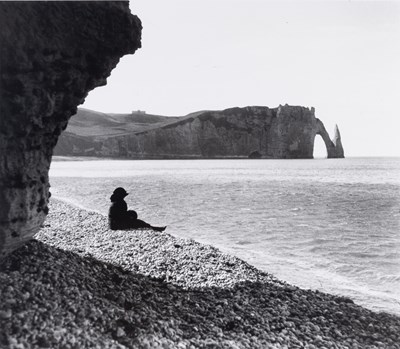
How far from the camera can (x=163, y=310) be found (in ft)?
25.7

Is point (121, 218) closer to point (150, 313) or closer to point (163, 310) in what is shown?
point (163, 310)

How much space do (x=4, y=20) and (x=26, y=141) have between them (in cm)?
216

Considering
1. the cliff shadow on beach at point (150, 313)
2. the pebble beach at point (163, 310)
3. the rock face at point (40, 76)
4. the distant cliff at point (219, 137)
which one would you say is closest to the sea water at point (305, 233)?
the pebble beach at point (163, 310)

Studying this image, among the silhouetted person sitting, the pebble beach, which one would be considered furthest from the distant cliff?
the pebble beach

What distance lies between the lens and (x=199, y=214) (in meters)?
27.4

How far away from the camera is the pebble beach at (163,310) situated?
6234 millimetres

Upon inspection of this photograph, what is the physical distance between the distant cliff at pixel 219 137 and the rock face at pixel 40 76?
6563 inches

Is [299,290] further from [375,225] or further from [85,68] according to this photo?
[375,225]

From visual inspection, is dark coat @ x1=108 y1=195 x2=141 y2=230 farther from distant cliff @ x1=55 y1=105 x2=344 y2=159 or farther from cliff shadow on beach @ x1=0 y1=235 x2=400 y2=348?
distant cliff @ x1=55 y1=105 x2=344 y2=159

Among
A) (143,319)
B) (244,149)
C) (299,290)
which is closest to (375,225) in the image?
(299,290)

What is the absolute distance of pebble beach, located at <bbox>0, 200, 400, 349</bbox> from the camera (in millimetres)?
6234

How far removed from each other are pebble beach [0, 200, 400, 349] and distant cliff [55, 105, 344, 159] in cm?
16592

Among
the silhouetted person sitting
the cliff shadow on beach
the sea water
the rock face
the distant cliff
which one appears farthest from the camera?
the distant cliff

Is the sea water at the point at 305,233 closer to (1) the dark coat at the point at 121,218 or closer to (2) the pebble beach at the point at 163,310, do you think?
(2) the pebble beach at the point at 163,310
